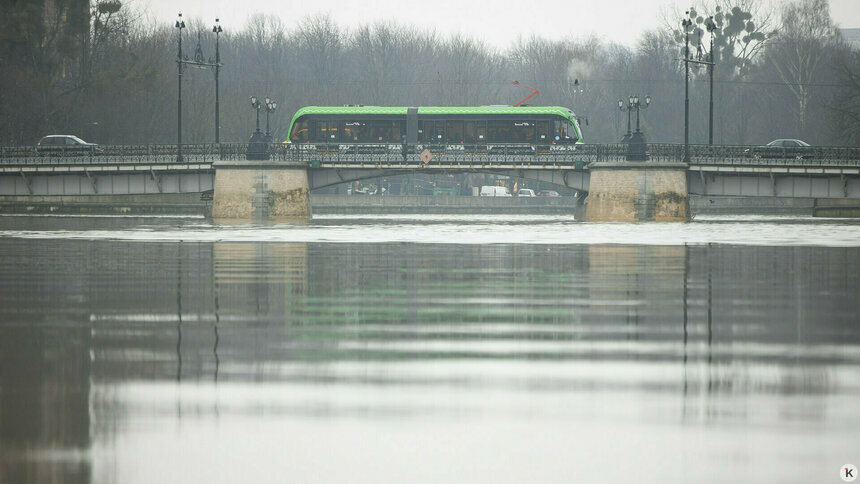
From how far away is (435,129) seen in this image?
230ft

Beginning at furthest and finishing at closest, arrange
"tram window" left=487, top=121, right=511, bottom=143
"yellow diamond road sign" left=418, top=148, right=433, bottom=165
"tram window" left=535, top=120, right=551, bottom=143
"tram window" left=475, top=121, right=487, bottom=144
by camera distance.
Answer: "tram window" left=475, top=121, right=487, bottom=144 < "tram window" left=487, top=121, right=511, bottom=143 < "tram window" left=535, top=120, right=551, bottom=143 < "yellow diamond road sign" left=418, top=148, right=433, bottom=165

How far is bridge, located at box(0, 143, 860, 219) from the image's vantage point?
205 feet

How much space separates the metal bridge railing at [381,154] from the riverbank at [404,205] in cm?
1034

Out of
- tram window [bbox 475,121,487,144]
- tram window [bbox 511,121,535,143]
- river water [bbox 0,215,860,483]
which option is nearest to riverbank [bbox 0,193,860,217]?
tram window [bbox 475,121,487,144]

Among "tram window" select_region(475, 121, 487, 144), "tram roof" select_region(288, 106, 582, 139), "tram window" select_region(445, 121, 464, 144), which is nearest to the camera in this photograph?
"tram roof" select_region(288, 106, 582, 139)

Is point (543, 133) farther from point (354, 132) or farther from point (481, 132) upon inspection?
point (354, 132)

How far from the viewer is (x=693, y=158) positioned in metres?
63.7

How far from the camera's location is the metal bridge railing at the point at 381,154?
6419 centimetres

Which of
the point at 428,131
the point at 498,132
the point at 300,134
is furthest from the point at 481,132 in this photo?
the point at 300,134

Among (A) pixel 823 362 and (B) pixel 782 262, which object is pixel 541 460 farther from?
(B) pixel 782 262

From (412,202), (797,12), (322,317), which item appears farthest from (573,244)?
(797,12)

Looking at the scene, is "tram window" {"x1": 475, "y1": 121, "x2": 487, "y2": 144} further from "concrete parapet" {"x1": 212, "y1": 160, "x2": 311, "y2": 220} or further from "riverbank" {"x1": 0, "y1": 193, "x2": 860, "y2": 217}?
"riverbank" {"x1": 0, "y1": 193, "x2": 860, "y2": 217}

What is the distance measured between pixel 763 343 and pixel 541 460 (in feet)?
20.4

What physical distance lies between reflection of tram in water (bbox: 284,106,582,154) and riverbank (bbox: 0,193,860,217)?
12.0 meters
